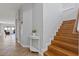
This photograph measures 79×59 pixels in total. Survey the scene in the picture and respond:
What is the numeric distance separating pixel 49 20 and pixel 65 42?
1107 mm

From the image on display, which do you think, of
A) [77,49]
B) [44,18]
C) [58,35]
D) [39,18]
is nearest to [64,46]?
[77,49]

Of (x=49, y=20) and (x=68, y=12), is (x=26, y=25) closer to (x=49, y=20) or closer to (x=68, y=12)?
(x=49, y=20)

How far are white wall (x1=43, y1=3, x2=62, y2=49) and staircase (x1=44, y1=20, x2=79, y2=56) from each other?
8.7 inches

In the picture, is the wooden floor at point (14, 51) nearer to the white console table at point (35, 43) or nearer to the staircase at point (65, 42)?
the white console table at point (35, 43)

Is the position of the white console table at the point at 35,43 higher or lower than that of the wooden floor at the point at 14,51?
higher

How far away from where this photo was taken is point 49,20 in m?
5.09

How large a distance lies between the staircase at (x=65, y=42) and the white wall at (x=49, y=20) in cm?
22

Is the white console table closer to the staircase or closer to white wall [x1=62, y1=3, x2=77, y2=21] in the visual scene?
the staircase

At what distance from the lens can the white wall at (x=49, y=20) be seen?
197 inches

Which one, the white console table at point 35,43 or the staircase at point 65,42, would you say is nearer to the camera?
the staircase at point 65,42

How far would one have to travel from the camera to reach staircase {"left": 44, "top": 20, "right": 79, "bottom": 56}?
3.77 meters

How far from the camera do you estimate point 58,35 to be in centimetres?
519

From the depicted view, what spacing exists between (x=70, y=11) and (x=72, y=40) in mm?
1777

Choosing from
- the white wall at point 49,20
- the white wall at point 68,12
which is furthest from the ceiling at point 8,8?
the white wall at point 68,12
